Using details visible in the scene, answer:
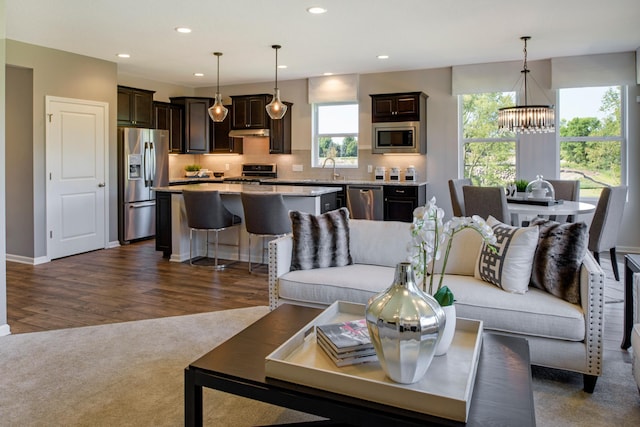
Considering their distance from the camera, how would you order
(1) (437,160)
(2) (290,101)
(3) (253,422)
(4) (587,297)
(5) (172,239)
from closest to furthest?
(3) (253,422), (4) (587,297), (5) (172,239), (1) (437,160), (2) (290,101)

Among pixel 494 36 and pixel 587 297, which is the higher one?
pixel 494 36

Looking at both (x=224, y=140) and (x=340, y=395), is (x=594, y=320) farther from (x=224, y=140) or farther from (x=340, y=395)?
(x=224, y=140)

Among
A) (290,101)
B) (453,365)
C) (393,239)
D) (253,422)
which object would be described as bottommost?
(253,422)

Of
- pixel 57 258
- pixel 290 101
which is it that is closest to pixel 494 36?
pixel 290 101

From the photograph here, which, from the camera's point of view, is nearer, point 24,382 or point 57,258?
point 24,382

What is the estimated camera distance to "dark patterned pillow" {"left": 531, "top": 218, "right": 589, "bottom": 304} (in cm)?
267

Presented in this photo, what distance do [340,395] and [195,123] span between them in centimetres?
767

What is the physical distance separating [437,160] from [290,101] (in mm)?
2724

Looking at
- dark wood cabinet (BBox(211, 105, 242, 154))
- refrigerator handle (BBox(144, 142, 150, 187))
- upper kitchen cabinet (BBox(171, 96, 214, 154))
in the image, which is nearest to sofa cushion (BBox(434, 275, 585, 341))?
refrigerator handle (BBox(144, 142, 150, 187))

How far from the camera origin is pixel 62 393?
8.38 feet

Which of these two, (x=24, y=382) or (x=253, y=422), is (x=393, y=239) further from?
(x=24, y=382)

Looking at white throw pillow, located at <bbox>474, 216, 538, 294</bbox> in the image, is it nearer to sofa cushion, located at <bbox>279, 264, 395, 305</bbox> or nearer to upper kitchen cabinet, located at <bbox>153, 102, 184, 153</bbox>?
sofa cushion, located at <bbox>279, 264, 395, 305</bbox>

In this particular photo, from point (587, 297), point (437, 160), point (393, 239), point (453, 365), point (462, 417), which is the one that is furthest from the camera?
point (437, 160)

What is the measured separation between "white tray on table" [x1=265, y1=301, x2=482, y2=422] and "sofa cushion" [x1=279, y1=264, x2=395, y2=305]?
37.8 inches
